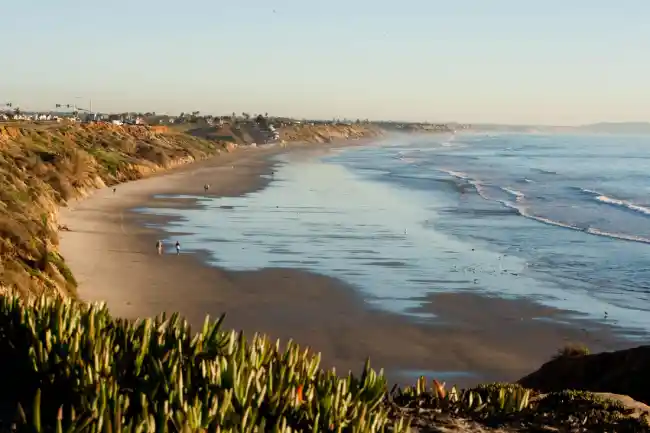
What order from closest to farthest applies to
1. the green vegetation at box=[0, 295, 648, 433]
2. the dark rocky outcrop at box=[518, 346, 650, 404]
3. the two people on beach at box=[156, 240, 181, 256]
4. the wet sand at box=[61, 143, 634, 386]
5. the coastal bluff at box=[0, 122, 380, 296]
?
the green vegetation at box=[0, 295, 648, 433] < the dark rocky outcrop at box=[518, 346, 650, 404] < the wet sand at box=[61, 143, 634, 386] < the coastal bluff at box=[0, 122, 380, 296] < the two people on beach at box=[156, 240, 181, 256]

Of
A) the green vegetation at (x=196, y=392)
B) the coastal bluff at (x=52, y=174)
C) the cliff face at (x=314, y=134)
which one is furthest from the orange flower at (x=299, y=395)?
the cliff face at (x=314, y=134)

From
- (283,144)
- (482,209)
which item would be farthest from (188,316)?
(283,144)

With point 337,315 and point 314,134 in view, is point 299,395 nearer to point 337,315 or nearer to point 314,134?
point 337,315

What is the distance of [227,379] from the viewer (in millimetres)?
5789

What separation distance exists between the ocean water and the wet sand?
36.7 inches

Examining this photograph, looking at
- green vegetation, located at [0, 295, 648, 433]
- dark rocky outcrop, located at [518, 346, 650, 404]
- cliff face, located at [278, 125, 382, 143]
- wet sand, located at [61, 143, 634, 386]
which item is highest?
cliff face, located at [278, 125, 382, 143]

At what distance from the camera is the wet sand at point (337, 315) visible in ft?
51.0

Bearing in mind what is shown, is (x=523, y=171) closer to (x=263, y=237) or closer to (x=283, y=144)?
(x=263, y=237)

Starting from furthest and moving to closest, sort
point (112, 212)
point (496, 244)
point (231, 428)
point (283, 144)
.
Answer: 1. point (283, 144)
2. point (112, 212)
3. point (496, 244)
4. point (231, 428)

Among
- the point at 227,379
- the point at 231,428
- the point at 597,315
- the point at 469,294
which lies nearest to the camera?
the point at 231,428

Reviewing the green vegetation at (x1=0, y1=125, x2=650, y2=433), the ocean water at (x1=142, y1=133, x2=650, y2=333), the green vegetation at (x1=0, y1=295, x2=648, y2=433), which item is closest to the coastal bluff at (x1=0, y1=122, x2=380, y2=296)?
the green vegetation at (x1=0, y1=125, x2=650, y2=433)

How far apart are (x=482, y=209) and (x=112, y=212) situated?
1857 centimetres

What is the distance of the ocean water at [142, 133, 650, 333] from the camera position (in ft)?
70.4

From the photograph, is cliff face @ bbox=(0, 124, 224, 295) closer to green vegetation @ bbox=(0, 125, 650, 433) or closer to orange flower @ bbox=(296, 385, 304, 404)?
green vegetation @ bbox=(0, 125, 650, 433)
